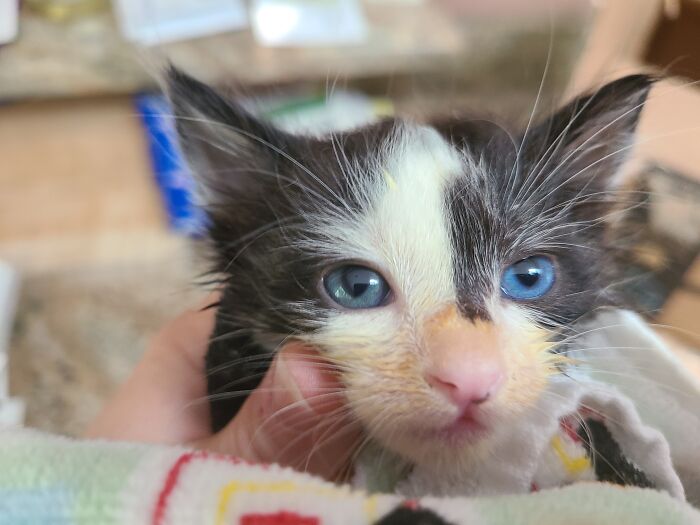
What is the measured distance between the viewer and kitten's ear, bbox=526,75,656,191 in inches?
30.0

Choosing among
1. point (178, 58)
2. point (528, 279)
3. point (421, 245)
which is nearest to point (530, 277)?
point (528, 279)

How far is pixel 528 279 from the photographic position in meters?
0.71

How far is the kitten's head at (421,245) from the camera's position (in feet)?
2.01

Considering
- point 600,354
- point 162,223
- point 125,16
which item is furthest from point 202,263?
point 125,16

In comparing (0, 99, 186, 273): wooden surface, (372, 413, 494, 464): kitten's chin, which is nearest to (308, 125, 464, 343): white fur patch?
(372, 413, 494, 464): kitten's chin

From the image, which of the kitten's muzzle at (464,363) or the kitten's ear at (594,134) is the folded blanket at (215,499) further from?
the kitten's ear at (594,134)

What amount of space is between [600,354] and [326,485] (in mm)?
470

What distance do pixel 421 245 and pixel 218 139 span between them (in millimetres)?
301

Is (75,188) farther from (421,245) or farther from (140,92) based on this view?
(421,245)

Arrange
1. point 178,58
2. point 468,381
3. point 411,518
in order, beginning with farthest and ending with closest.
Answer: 1. point 178,58
2. point 468,381
3. point 411,518

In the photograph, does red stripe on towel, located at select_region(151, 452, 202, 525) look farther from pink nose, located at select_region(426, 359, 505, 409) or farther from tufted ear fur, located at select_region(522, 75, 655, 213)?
tufted ear fur, located at select_region(522, 75, 655, 213)

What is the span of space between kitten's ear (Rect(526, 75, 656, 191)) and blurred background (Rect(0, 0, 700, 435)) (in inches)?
26.7

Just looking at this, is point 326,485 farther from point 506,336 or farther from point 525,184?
point 525,184

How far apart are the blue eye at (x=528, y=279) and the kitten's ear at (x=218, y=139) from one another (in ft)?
1.01
